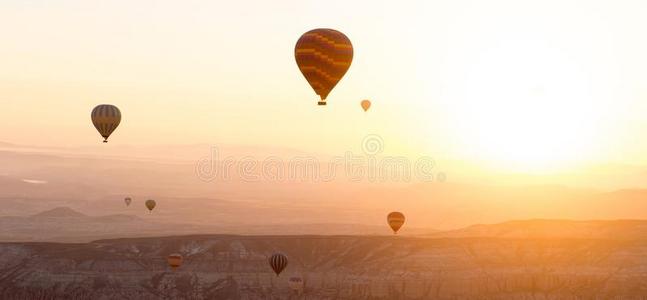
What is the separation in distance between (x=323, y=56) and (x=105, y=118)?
152 ft

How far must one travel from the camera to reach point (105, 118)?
150 m

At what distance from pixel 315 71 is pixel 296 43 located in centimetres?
493

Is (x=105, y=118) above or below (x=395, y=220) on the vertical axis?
above

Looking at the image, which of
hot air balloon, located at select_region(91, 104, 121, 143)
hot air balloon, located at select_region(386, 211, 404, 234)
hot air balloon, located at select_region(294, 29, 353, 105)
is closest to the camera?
hot air balloon, located at select_region(294, 29, 353, 105)

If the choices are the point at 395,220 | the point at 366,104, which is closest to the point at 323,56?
the point at 366,104

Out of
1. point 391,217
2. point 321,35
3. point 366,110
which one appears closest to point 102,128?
point 366,110

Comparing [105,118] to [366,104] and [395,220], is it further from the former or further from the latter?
[395,220]

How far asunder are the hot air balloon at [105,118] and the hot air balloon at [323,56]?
138 ft

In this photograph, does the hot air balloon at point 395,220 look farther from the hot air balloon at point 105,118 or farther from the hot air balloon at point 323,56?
the hot air balloon at point 323,56

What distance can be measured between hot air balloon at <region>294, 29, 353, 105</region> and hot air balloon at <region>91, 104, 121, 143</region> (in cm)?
4196

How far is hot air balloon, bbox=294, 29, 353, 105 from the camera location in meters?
113

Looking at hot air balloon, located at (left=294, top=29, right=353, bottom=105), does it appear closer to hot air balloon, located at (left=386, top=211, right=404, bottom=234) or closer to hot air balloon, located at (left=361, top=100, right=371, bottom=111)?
hot air balloon, located at (left=361, top=100, right=371, bottom=111)

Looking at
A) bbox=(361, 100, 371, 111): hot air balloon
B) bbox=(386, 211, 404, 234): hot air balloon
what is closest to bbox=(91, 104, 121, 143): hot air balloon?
bbox=(361, 100, 371, 111): hot air balloon

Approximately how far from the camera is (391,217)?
637 ft
